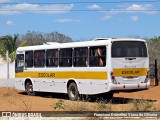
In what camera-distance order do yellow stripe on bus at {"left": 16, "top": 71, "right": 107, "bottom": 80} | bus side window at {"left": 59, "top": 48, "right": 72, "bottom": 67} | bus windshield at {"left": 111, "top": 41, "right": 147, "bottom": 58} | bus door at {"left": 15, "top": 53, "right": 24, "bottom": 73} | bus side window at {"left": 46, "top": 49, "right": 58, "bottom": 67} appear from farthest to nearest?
bus door at {"left": 15, "top": 53, "right": 24, "bottom": 73} < bus side window at {"left": 46, "top": 49, "right": 58, "bottom": 67} < bus side window at {"left": 59, "top": 48, "right": 72, "bottom": 67} < yellow stripe on bus at {"left": 16, "top": 71, "right": 107, "bottom": 80} < bus windshield at {"left": 111, "top": 41, "right": 147, "bottom": 58}

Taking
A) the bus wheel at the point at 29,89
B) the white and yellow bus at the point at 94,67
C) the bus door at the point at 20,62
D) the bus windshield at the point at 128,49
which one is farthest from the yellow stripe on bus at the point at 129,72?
the bus door at the point at 20,62

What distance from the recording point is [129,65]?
17.8m

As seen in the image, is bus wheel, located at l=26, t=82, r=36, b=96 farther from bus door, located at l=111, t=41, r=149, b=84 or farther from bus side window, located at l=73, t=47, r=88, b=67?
bus door, located at l=111, t=41, r=149, b=84

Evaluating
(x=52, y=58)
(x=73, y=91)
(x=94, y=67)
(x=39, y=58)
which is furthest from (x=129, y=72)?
(x=39, y=58)

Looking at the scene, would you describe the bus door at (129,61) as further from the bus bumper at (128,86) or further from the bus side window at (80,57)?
the bus side window at (80,57)

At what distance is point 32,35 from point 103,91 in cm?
4654

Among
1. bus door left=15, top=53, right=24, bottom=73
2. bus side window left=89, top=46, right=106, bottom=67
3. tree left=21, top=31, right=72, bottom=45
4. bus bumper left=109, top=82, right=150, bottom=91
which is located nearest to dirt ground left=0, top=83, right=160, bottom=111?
bus bumper left=109, top=82, right=150, bottom=91

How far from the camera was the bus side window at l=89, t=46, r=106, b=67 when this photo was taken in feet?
58.1

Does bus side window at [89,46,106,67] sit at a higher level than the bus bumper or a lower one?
higher

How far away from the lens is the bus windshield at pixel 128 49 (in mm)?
17641

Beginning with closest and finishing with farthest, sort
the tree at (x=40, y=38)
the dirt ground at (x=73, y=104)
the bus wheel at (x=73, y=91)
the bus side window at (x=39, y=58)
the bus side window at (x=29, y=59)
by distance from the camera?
the dirt ground at (x=73, y=104) → the bus wheel at (x=73, y=91) → the bus side window at (x=39, y=58) → the bus side window at (x=29, y=59) → the tree at (x=40, y=38)

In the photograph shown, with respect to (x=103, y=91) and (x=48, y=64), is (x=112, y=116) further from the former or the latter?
(x=48, y=64)

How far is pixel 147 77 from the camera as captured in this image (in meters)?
18.5

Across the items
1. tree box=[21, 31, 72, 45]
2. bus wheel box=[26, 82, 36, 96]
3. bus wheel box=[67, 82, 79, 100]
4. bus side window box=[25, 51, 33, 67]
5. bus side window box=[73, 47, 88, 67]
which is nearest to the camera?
bus side window box=[73, 47, 88, 67]
